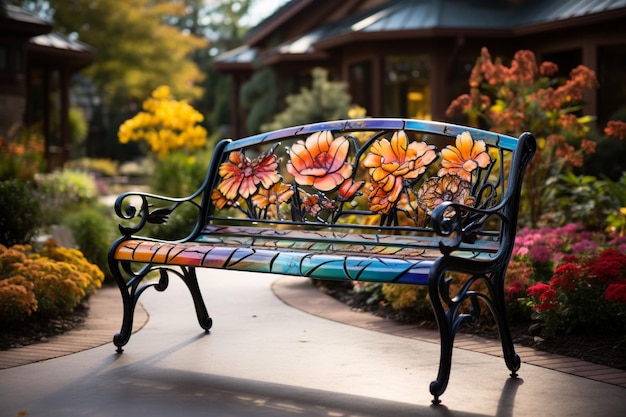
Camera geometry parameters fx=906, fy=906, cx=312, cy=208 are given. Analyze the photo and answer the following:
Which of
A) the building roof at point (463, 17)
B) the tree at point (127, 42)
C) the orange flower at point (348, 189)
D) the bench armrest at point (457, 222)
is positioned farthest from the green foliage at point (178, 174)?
the tree at point (127, 42)

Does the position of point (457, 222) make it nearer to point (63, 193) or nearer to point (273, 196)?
point (273, 196)

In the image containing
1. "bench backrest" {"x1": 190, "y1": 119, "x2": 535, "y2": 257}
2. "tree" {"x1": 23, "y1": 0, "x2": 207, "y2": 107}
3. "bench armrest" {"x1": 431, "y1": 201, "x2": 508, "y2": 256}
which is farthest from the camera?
"tree" {"x1": 23, "y1": 0, "x2": 207, "y2": 107}

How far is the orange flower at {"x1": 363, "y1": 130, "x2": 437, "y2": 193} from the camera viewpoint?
17.1 feet

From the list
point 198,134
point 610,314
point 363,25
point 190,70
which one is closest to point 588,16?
point 363,25

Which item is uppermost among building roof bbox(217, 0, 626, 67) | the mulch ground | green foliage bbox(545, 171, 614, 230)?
building roof bbox(217, 0, 626, 67)

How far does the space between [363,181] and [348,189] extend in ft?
0.61

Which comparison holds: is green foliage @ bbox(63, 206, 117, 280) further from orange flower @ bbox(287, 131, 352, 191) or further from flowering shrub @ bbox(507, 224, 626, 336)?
flowering shrub @ bbox(507, 224, 626, 336)

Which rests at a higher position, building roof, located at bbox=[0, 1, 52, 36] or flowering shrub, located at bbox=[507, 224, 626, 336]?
building roof, located at bbox=[0, 1, 52, 36]

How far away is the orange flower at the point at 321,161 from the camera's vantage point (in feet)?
18.1

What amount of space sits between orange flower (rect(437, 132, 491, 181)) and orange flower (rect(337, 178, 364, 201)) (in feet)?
1.83

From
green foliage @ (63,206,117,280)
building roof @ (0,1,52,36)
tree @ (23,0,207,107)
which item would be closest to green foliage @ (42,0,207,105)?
tree @ (23,0,207,107)

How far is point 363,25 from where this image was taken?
15602 mm

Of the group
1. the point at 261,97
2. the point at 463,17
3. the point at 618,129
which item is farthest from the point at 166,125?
the point at 618,129

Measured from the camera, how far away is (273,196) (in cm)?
574
